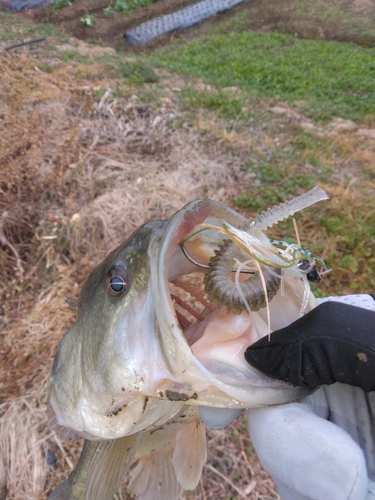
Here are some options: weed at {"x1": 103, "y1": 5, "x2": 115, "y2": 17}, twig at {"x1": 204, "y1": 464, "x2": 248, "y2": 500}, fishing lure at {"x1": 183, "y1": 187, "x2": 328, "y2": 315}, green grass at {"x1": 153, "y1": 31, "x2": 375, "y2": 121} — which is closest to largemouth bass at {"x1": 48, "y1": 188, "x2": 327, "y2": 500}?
fishing lure at {"x1": 183, "y1": 187, "x2": 328, "y2": 315}

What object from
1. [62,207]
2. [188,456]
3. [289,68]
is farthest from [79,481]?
[289,68]

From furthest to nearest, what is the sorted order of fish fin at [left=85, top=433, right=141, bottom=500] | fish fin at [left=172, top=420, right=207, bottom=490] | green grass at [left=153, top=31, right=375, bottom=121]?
green grass at [left=153, top=31, right=375, bottom=121], fish fin at [left=172, top=420, right=207, bottom=490], fish fin at [left=85, top=433, right=141, bottom=500]

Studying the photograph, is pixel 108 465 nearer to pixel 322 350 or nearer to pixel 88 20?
pixel 322 350

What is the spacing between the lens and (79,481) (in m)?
2.06

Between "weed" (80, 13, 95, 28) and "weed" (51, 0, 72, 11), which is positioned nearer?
"weed" (80, 13, 95, 28)

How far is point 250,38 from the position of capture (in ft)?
38.6

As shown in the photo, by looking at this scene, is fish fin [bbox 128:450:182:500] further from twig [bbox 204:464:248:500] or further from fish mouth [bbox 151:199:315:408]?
fish mouth [bbox 151:199:315:408]

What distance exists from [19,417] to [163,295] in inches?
102

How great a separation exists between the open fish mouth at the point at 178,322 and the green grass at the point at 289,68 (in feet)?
20.4

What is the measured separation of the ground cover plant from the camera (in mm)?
2973

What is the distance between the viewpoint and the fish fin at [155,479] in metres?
2.20

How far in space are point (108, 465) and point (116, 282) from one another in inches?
39.0

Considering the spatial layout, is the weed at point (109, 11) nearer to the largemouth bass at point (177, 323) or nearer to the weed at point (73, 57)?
the weed at point (73, 57)

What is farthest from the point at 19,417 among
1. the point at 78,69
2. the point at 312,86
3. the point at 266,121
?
the point at 312,86
